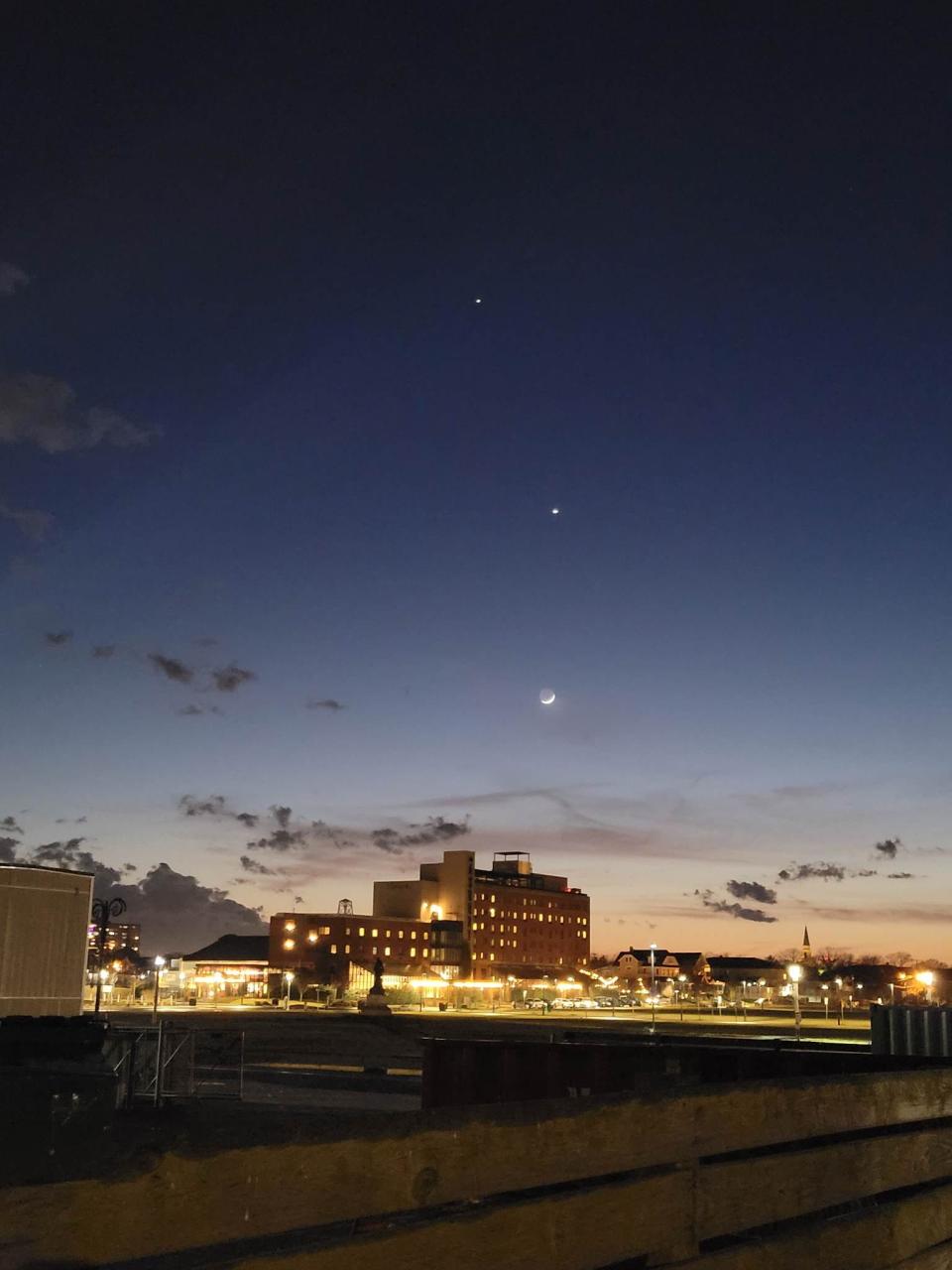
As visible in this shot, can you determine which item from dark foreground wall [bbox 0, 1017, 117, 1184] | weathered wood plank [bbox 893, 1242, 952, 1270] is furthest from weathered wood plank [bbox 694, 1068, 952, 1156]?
dark foreground wall [bbox 0, 1017, 117, 1184]

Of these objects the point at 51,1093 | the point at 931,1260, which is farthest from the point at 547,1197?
the point at 51,1093

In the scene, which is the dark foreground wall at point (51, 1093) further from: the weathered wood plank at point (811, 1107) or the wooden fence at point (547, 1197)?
the wooden fence at point (547, 1197)

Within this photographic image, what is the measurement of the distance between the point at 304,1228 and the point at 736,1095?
249cm

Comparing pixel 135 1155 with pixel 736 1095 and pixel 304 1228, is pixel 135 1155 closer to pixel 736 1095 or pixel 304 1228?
pixel 304 1228

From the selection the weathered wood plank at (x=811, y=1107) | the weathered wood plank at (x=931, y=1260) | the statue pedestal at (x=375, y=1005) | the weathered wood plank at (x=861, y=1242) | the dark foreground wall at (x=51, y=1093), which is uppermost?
the weathered wood plank at (x=811, y=1107)

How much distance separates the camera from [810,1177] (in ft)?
18.3

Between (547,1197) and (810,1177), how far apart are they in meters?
2.15

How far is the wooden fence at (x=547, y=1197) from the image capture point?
9.47ft

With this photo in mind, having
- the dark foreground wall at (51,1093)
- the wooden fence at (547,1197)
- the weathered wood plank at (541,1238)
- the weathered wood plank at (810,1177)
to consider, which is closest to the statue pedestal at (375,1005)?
the dark foreground wall at (51,1093)

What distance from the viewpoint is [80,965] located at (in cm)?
5481

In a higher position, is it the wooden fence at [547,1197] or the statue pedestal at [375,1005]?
the wooden fence at [547,1197]

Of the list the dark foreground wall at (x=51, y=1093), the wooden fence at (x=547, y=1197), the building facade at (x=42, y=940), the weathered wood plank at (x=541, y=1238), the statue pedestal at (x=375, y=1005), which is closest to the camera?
the wooden fence at (x=547, y=1197)

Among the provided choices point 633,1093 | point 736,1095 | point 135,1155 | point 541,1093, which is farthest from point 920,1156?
point 541,1093

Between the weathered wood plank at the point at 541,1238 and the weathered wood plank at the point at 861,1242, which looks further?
the weathered wood plank at the point at 861,1242
